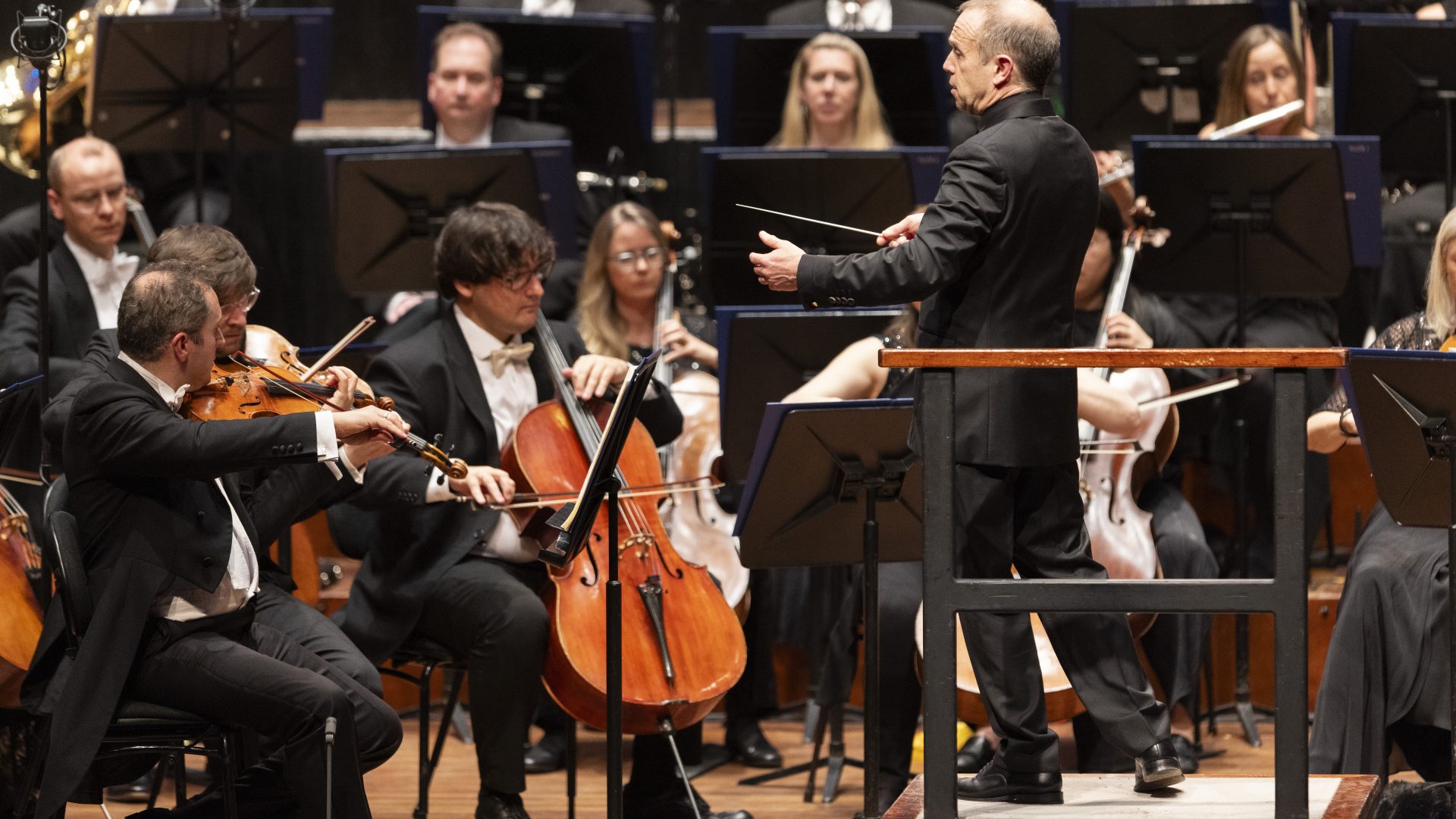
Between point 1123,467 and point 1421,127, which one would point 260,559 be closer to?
point 1123,467

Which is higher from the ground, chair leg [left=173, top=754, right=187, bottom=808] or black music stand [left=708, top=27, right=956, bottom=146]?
black music stand [left=708, top=27, right=956, bottom=146]

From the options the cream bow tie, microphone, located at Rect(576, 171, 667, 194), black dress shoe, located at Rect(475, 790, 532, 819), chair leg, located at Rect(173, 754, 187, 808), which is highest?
microphone, located at Rect(576, 171, 667, 194)

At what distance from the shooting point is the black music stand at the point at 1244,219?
431 centimetres

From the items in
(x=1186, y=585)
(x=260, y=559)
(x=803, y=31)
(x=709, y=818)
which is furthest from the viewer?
(x=803, y=31)

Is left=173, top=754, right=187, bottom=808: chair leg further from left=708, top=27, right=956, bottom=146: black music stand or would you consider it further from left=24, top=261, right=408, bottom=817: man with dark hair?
left=708, top=27, right=956, bottom=146: black music stand

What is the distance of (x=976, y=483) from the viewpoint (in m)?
2.96

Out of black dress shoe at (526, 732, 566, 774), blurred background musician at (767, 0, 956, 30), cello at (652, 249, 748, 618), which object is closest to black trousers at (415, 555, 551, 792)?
cello at (652, 249, 748, 618)

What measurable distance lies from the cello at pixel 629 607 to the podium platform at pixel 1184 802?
0.59 meters

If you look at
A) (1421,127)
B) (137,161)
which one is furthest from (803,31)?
(137,161)

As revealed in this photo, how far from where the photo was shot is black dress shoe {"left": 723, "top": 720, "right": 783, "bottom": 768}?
453cm

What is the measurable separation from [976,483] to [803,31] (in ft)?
8.51

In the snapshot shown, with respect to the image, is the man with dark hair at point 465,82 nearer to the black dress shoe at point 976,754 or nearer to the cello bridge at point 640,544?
the cello bridge at point 640,544

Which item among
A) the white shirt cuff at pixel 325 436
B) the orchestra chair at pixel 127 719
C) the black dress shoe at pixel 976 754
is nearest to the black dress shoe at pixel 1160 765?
the black dress shoe at pixel 976 754

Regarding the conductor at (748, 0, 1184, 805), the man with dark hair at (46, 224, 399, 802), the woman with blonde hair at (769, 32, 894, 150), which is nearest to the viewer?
the conductor at (748, 0, 1184, 805)
